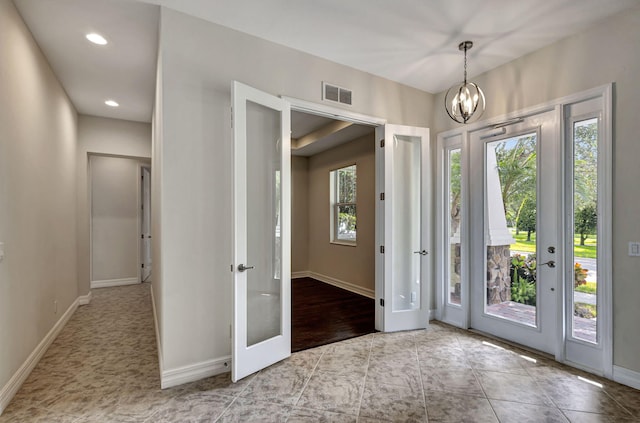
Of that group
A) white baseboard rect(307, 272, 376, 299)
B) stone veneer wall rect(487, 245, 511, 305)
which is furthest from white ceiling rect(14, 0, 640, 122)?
white baseboard rect(307, 272, 376, 299)

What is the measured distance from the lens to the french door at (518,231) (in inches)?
119

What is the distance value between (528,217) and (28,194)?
4.63m

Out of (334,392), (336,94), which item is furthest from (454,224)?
(334,392)

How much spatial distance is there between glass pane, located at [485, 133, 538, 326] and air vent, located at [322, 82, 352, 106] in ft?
5.50

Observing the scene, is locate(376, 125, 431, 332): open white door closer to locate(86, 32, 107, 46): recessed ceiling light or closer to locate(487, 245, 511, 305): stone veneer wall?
locate(487, 245, 511, 305): stone veneer wall

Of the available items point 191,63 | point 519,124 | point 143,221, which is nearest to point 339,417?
point 191,63

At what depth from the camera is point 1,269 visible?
222cm

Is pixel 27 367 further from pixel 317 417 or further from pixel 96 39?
pixel 96 39

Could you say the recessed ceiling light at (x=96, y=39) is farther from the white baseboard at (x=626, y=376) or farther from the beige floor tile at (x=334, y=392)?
the white baseboard at (x=626, y=376)

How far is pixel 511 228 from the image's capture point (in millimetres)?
3406

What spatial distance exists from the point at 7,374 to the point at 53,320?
1376mm

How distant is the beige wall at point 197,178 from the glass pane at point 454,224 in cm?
251

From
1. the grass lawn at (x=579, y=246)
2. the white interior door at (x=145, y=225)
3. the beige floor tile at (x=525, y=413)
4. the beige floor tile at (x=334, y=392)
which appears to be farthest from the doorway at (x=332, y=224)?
the white interior door at (x=145, y=225)

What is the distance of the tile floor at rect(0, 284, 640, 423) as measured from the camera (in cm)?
211
